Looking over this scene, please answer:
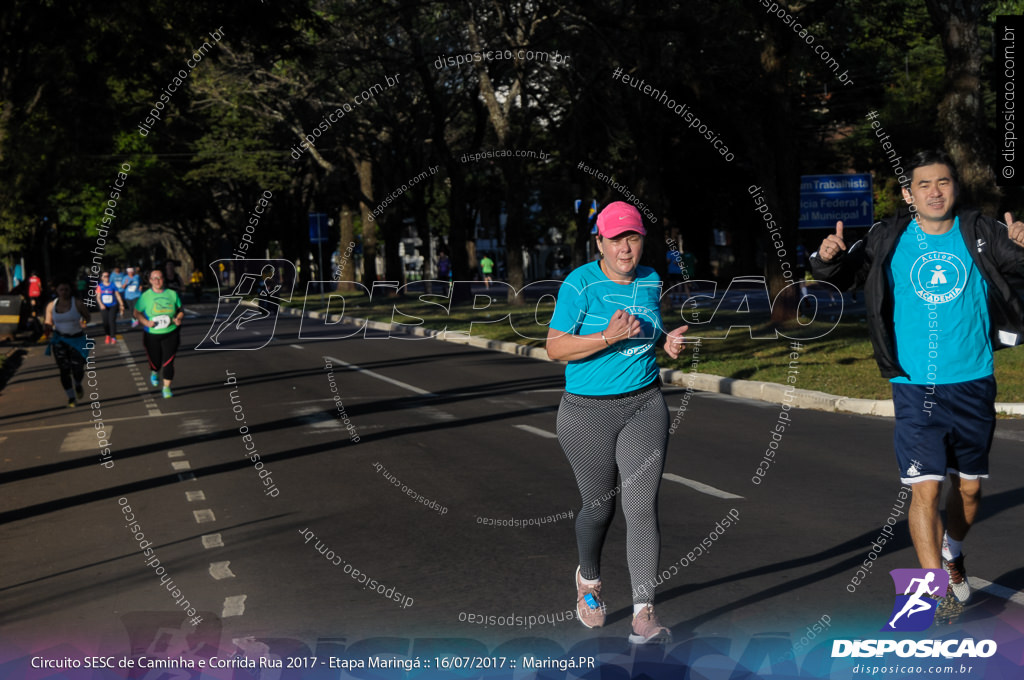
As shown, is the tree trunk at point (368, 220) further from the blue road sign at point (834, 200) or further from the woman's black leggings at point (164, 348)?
the woman's black leggings at point (164, 348)

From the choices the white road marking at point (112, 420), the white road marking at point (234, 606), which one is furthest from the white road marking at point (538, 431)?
the white road marking at point (234, 606)

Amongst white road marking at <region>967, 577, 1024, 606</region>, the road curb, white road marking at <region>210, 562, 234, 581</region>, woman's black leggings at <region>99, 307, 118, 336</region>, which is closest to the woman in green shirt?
the road curb

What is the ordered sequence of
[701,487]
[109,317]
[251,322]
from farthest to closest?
1. [251,322]
2. [109,317]
3. [701,487]

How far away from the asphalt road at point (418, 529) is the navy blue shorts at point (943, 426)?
743 millimetres

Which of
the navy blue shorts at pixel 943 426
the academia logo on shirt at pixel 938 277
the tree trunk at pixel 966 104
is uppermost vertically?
the tree trunk at pixel 966 104

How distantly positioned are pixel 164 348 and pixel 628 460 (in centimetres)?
1354

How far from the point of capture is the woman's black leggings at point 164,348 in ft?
58.2

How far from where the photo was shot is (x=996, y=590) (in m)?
6.09

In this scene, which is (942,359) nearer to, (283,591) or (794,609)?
(794,609)

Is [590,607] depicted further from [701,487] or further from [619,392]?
[701,487]

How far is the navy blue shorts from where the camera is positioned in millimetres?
5570

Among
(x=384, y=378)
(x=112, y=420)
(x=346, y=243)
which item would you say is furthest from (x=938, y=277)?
(x=346, y=243)

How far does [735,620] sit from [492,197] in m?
61.3

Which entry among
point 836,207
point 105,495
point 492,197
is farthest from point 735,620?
point 492,197
